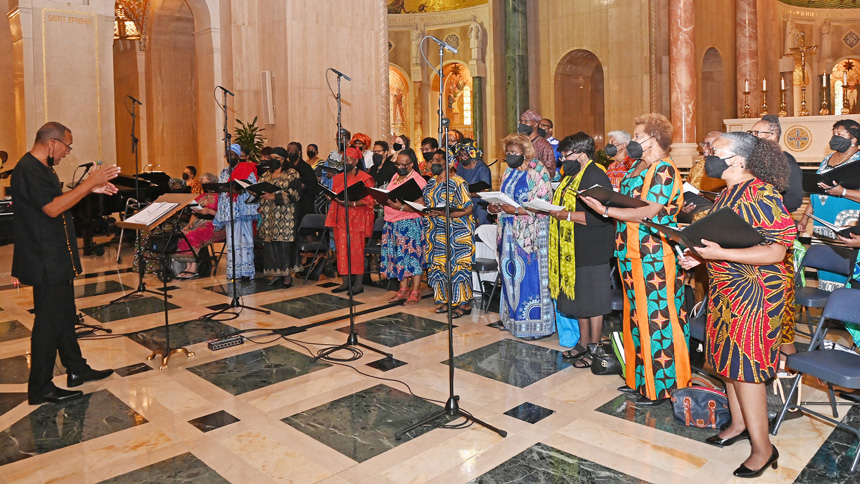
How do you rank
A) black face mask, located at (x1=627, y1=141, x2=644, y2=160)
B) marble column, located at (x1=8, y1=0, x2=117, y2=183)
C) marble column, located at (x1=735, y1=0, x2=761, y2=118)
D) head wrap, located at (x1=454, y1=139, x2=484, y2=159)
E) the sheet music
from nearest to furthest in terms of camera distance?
black face mask, located at (x1=627, y1=141, x2=644, y2=160) < the sheet music < head wrap, located at (x1=454, y1=139, x2=484, y2=159) < marble column, located at (x1=8, y1=0, x2=117, y2=183) < marble column, located at (x1=735, y1=0, x2=761, y2=118)

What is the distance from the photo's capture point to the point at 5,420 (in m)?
4.57

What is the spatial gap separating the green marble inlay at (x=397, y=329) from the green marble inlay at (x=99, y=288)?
371 centimetres

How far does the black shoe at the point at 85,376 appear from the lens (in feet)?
17.0

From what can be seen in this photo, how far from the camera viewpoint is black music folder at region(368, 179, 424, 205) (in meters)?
6.74

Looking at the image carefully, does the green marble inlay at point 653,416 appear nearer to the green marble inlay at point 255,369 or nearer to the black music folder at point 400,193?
the green marble inlay at point 255,369

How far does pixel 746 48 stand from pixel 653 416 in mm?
17161

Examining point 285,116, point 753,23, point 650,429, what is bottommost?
point 650,429

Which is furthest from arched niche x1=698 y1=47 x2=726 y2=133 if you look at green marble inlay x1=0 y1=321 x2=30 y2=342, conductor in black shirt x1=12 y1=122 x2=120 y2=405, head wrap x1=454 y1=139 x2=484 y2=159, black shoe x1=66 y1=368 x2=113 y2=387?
conductor in black shirt x1=12 y1=122 x2=120 y2=405

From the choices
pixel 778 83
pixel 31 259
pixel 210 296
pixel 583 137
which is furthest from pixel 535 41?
pixel 31 259

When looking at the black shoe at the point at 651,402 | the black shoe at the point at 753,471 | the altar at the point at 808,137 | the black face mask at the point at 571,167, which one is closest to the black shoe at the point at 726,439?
the black shoe at the point at 753,471

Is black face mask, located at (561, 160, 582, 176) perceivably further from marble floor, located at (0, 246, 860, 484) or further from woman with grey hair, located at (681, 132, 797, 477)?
woman with grey hair, located at (681, 132, 797, 477)

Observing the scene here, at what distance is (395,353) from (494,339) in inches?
36.6

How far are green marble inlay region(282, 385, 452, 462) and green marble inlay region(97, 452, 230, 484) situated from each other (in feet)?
2.18

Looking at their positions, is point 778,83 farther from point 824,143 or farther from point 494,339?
point 494,339
